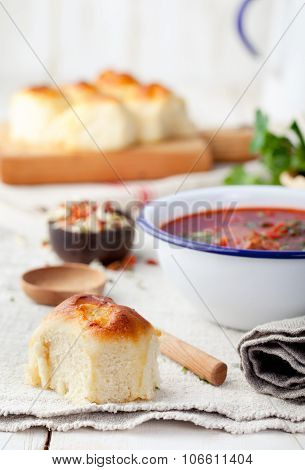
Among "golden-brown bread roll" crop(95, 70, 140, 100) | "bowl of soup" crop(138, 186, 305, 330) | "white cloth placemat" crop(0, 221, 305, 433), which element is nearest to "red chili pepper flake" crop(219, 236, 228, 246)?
"bowl of soup" crop(138, 186, 305, 330)

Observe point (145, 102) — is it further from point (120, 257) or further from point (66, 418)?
point (66, 418)

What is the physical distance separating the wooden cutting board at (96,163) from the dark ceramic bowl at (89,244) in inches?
36.0

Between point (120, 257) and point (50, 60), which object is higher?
point (120, 257)

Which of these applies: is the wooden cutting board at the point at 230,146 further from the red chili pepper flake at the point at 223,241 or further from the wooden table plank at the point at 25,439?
the wooden table plank at the point at 25,439

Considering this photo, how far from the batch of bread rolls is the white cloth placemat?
137cm

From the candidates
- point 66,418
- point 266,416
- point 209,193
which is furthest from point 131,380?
point 209,193

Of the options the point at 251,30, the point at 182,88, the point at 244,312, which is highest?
the point at 244,312

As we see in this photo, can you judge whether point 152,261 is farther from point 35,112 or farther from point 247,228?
point 35,112

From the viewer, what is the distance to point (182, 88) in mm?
5527

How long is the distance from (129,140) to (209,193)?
4.18ft

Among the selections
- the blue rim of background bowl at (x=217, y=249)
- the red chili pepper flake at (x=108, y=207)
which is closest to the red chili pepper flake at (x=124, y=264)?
the red chili pepper flake at (x=108, y=207)

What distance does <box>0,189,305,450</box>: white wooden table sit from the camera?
5.02ft

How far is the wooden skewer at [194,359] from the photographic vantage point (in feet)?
5.71

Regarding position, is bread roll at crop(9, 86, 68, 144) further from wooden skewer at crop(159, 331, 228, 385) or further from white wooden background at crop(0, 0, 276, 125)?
wooden skewer at crop(159, 331, 228, 385)
